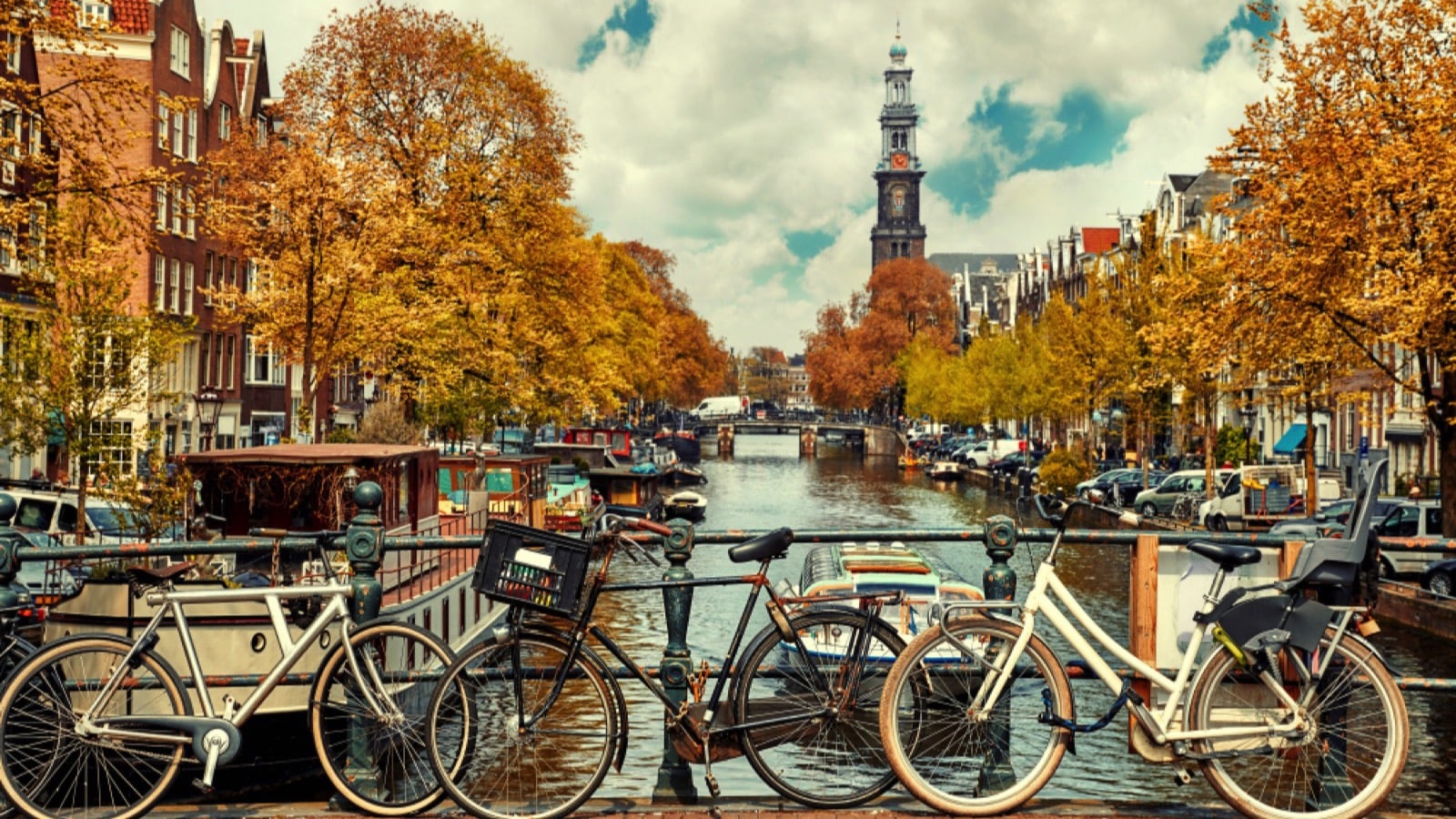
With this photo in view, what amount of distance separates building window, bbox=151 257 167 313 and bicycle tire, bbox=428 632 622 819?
5028cm

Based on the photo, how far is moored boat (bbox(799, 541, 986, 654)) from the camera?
24438 millimetres

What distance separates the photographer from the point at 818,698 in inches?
291

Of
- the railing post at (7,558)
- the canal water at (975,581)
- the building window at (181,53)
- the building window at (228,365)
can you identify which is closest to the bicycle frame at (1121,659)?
the canal water at (975,581)

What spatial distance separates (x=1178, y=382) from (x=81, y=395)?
38396 mm

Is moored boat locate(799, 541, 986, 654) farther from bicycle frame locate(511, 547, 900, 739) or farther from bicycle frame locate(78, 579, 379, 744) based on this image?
bicycle frame locate(78, 579, 379, 744)

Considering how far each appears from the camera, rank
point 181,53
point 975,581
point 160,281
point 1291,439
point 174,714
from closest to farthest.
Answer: point 174,714
point 975,581
point 160,281
point 181,53
point 1291,439

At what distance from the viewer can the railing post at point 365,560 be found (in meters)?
7.62

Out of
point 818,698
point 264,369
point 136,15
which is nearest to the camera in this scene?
point 818,698

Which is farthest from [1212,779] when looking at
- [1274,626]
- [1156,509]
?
[1156,509]

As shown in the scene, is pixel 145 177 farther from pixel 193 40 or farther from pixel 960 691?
pixel 193 40

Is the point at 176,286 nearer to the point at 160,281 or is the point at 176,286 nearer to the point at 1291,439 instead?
the point at 160,281

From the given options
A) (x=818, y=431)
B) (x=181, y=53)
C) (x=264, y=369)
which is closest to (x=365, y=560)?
(x=181, y=53)

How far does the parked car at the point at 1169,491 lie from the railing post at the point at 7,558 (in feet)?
153

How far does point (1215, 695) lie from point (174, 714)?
4647 millimetres
